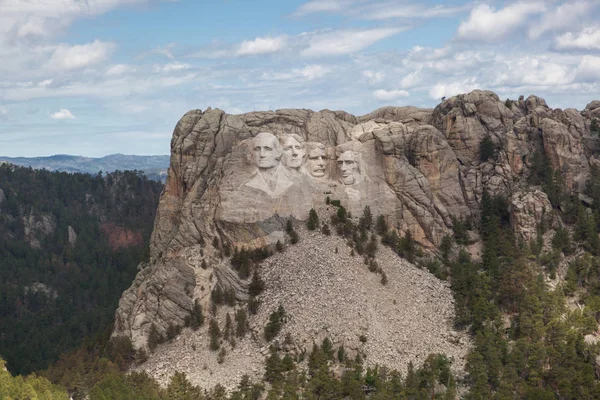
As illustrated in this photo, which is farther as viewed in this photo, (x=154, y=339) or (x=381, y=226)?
(x=381, y=226)

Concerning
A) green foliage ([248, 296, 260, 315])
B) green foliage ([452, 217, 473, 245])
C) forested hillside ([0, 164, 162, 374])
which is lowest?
forested hillside ([0, 164, 162, 374])

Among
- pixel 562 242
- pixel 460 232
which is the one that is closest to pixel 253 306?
pixel 460 232

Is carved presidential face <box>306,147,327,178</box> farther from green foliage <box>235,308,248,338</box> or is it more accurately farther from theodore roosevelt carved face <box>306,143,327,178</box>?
green foliage <box>235,308,248,338</box>

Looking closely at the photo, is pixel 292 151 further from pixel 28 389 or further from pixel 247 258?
pixel 28 389

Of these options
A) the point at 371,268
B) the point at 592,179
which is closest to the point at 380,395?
the point at 371,268

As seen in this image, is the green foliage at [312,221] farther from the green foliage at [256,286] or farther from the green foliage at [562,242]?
the green foliage at [562,242]

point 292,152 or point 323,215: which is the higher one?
point 292,152

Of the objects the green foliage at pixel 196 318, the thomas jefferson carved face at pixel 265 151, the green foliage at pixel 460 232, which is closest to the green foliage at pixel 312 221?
the thomas jefferson carved face at pixel 265 151

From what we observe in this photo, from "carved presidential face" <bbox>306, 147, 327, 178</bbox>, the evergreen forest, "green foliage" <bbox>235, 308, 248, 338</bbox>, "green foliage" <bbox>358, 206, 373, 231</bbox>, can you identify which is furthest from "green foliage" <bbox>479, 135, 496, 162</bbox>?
"green foliage" <bbox>235, 308, 248, 338</bbox>
